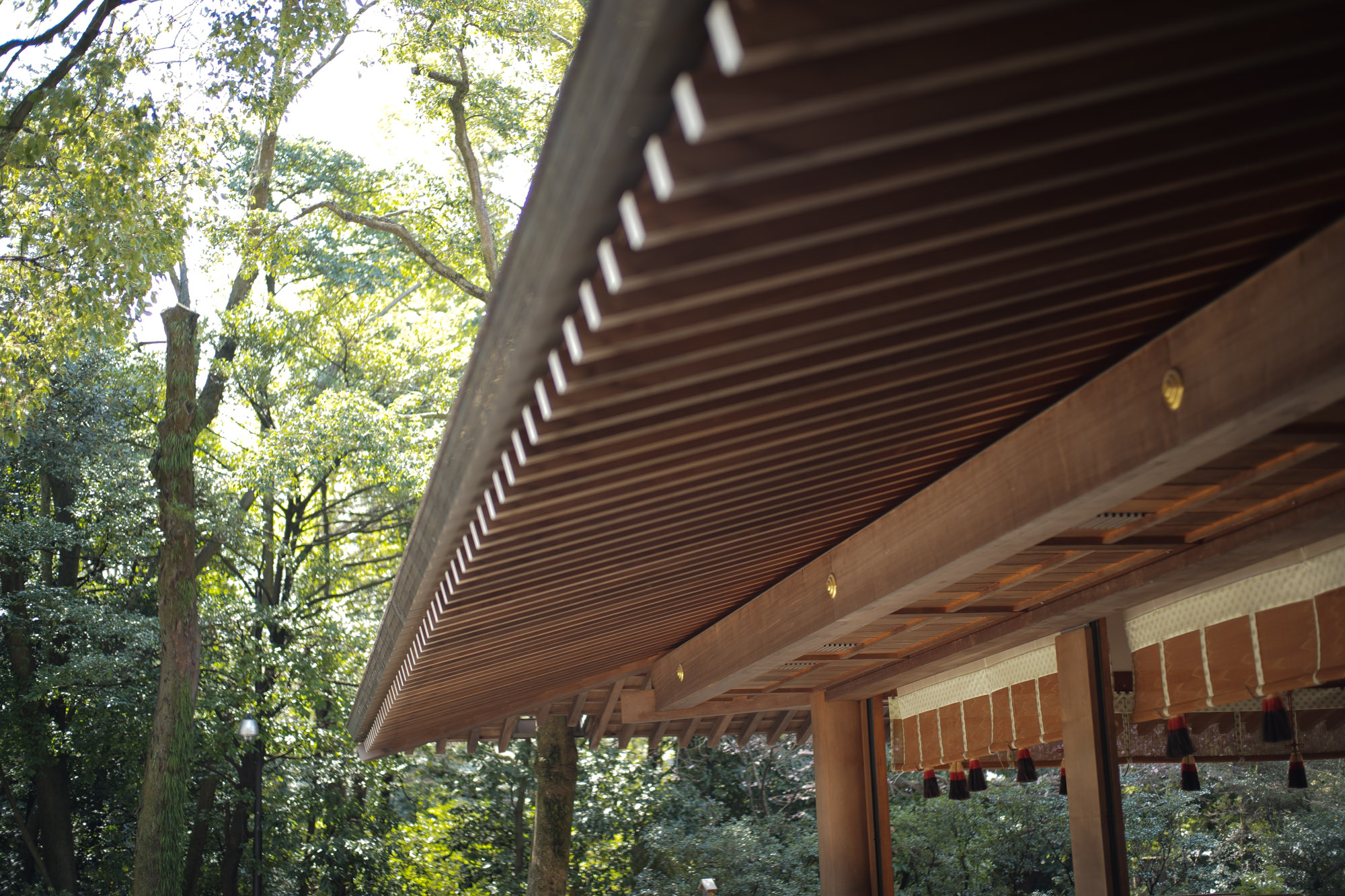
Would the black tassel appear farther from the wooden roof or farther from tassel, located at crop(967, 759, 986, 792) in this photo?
the wooden roof

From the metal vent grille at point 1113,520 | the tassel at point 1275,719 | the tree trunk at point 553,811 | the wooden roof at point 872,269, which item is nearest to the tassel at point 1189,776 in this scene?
the tassel at point 1275,719

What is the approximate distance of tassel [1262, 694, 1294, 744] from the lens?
3635 mm

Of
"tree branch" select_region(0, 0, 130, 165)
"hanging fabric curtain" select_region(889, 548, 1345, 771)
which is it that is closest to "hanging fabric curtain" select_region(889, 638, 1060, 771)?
"hanging fabric curtain" select_region(889, 548, 1345, 771)

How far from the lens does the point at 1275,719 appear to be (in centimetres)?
365

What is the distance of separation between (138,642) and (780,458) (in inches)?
450

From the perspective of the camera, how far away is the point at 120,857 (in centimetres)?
1294

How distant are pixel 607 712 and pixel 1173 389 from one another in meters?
5.92

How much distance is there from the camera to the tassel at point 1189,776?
4.70m

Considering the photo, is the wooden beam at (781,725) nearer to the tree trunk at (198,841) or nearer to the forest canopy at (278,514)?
the forest canopy at (278,514)

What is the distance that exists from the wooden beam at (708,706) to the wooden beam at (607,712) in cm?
17

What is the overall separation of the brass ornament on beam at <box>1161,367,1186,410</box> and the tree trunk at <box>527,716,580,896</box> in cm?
763

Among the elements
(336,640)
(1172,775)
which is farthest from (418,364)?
(1172,775)

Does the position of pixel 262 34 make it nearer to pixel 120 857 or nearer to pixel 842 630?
pixel 842 630

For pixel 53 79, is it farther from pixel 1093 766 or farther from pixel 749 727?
pixel 1093 766
